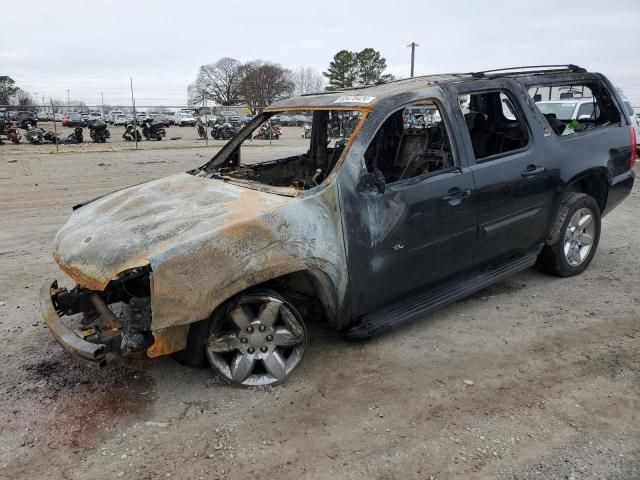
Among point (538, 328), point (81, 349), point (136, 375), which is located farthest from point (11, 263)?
point (538, 328)

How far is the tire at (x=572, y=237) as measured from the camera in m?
4.62

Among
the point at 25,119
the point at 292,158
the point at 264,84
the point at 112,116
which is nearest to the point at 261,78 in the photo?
the point at 264,84

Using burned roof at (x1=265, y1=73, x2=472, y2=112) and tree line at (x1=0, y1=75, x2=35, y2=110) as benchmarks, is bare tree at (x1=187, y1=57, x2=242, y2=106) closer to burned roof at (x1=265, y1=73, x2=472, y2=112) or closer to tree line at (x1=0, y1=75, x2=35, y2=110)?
tree line at (x1=0, y1=75, x2=35, y2=110)

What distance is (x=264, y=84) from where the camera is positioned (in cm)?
6869

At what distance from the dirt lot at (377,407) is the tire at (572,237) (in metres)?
0.44

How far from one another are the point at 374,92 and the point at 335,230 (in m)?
1.18

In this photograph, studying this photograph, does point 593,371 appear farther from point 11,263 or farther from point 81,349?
point 11,263

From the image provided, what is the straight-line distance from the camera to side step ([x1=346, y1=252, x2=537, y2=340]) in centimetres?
347

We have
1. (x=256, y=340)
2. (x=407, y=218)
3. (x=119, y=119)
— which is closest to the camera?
(x=256, y=340)

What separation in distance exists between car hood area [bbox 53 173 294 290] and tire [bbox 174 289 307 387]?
0.49 m

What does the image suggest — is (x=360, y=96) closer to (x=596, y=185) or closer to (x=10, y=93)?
(x=596, y=185)

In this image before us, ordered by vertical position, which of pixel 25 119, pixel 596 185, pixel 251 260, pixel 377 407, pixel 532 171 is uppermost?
pixel 25 119

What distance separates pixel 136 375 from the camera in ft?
11.1

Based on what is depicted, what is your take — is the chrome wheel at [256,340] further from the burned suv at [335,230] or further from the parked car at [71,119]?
the parked car at [71,119]
